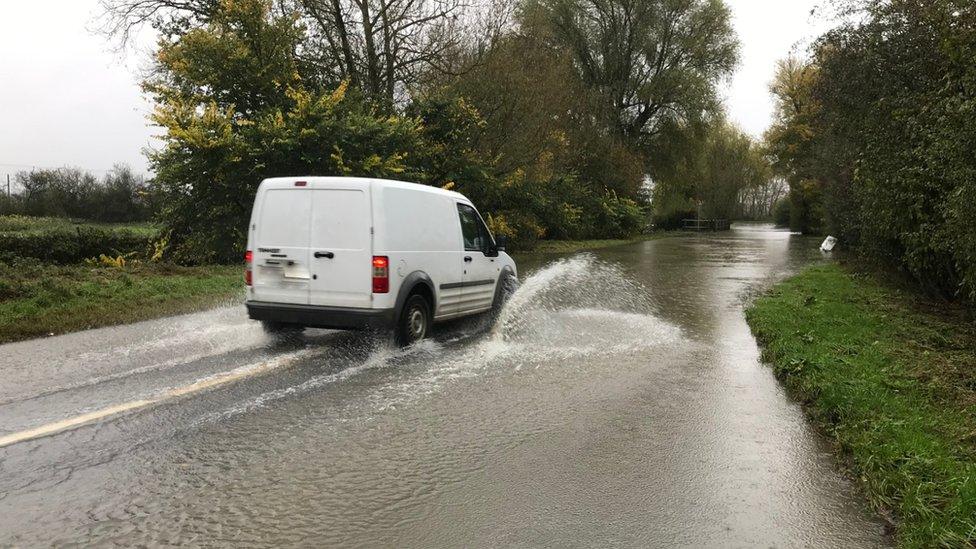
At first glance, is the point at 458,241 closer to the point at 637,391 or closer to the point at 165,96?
the point at 637,391

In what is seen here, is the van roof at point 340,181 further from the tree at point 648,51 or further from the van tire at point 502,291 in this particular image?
the tree at point 648,51

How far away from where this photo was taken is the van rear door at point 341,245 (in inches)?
292

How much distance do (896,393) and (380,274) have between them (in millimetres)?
5105

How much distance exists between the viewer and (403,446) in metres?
4.62

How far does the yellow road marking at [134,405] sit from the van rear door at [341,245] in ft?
3.11

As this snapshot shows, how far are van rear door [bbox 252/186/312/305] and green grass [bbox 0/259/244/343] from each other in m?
2.86

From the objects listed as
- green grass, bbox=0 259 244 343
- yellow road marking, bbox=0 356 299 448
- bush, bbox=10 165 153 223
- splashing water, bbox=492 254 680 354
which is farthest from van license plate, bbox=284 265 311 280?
bush, bbox=10 165 153 223

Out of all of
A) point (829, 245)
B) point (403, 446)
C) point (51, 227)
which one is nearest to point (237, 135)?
point (51, 227)

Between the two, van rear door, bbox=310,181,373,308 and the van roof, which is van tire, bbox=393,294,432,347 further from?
the van roof

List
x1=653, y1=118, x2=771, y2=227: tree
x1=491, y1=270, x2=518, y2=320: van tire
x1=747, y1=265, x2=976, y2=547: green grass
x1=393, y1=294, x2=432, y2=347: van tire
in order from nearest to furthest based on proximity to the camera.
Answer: x1=747, y1=265, x2=976, y2=547: green grass < x1=393, y1=294, x2=432, y2=347: van tire < x1=491, y1=270, x2=518, y2=320: van tire < x1=653, y1=118, x2=771, y2=227: tree

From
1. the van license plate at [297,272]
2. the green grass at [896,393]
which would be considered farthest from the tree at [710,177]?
the van license plate at [297,272]

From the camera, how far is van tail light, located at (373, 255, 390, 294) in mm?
7391

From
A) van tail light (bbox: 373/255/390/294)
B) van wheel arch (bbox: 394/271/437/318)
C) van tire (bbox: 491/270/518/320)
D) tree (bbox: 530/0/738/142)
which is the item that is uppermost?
tree (bbox: 530/0/738/142)

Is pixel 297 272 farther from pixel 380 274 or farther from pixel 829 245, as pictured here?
pixel 829 245
